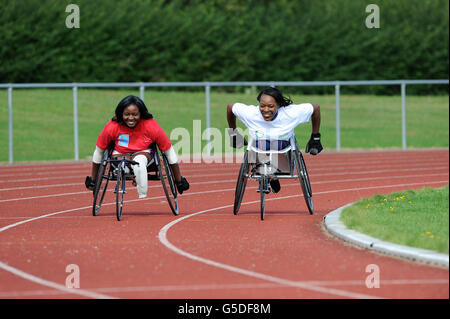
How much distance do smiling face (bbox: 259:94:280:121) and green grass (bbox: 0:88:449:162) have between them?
47.6 feet

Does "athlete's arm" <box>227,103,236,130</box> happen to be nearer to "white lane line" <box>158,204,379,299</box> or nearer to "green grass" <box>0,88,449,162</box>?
"white lane line" <box>158,204,379,299</box>

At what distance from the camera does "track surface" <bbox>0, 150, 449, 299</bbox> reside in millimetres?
7191

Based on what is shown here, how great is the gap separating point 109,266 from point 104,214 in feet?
13.8

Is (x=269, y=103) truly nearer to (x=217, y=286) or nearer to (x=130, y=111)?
(x=130, y=111)

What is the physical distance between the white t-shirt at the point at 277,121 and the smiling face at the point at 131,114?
1.22 meters

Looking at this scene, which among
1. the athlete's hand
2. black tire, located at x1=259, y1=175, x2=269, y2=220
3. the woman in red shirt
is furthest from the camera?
the athlete's hand

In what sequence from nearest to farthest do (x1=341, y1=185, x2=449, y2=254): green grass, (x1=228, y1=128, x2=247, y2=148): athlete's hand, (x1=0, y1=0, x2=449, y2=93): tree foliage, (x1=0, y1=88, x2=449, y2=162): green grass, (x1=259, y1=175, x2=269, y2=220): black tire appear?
(x1=341, y1=185, x2=449, y2=254): green grass
(x1=259, y1=175, x2=269, y2=220): black tire
(x1=228, y1=128, x2=247, y2=148): athlete's hand
(x1=0, y1=88, x2=449, y2=162): green grass
(x1=0, y1=0, x2=449, y2=93): tree foliage

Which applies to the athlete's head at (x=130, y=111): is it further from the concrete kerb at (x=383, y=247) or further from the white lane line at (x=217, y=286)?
the white lane line at (x=217, y=286)

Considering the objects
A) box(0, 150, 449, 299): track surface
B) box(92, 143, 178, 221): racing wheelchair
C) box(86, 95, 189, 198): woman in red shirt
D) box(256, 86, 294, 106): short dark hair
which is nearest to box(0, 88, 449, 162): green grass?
box(0, 150, 449, 299): track surface

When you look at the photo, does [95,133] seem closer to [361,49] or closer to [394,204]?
[361,49]

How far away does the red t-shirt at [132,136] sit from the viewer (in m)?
11.8

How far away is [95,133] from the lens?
103ft

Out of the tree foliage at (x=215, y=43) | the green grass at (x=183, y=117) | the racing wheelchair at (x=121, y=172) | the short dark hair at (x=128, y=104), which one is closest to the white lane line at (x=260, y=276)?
the racing wheelchair at (x=121, y=172)

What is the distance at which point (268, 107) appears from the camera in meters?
11.7
